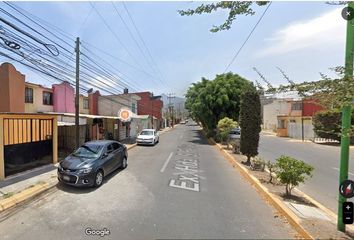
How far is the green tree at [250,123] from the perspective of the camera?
13922mm

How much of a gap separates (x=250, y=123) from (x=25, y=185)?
10.3 m

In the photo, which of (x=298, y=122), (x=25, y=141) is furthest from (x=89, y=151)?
(x=298, y=122)

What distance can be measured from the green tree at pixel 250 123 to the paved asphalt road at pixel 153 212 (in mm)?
3196

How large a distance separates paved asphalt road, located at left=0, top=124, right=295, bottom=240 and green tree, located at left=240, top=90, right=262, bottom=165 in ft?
10.5

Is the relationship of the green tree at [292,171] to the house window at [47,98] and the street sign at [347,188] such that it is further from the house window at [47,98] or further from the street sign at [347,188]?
the house window at [47,98]

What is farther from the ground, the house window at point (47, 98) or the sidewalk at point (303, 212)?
the house window at point (47, 98)

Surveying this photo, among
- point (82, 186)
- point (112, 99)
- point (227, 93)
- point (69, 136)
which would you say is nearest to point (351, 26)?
point (82, 186)

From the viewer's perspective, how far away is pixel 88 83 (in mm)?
18422

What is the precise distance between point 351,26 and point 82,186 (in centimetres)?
909

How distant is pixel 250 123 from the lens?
13969 mm

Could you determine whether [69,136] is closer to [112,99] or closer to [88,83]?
[88,83]

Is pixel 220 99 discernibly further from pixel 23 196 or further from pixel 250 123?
pixel 23 196

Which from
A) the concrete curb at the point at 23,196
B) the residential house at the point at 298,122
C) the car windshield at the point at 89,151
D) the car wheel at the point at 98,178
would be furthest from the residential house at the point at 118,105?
the concrete curb at the point at 23,196

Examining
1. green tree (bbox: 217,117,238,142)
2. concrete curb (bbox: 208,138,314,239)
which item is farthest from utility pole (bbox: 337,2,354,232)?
green tree (bbox: 217,117,238,142)
